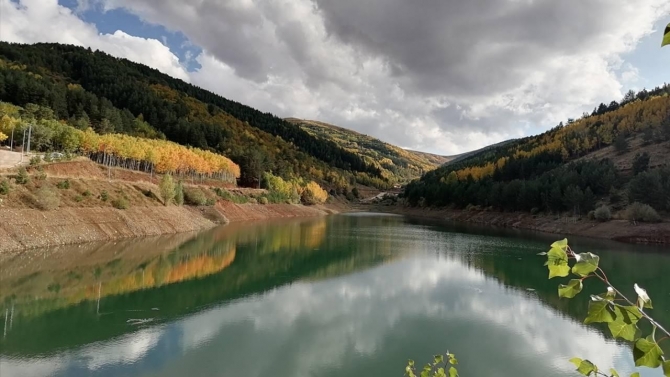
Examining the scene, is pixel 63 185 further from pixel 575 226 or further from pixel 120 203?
pixel 575 226

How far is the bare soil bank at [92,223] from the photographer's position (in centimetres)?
3294

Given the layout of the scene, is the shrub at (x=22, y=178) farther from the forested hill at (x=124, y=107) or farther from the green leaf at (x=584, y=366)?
the forested hill at (x=124, y=107)

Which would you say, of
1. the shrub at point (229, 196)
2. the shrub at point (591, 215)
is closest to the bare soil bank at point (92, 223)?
the shrub at point (229, 196)

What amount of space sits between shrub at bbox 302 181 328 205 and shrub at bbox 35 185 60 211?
85329 mm

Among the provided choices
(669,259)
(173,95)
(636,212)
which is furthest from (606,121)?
(173,95)

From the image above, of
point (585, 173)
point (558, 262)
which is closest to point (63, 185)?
point (558, 262)

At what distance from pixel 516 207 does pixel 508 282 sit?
61592mm

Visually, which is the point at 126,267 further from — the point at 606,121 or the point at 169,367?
the point at 606,121

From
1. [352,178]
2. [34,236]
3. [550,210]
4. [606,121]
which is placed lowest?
[34,236]

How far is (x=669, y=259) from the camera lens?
43.4m

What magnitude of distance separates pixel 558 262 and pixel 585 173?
90940mm

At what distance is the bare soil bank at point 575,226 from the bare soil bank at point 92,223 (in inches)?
2244

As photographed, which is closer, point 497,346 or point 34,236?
point 497,346

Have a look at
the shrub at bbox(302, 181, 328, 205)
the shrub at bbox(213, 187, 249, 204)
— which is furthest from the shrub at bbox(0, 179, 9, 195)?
the shrub at bbox(302, 181, 328, 205)
